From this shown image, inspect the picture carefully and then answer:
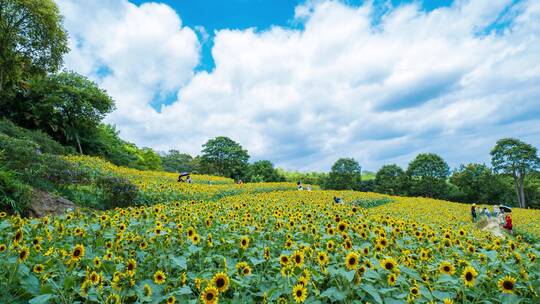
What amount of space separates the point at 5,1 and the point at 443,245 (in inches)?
1176

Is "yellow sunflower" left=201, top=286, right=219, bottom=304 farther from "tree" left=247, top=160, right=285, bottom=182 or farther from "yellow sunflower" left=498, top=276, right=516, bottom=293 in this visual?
"tree" left=247, top=160, right=285, bottom=182

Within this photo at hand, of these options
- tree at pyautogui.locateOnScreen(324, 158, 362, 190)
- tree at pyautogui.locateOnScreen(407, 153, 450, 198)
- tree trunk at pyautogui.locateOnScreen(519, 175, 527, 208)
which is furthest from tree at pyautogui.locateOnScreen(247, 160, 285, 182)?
tree trunk at pyautogui.locateOnScreen(519, 175, 527, 208)

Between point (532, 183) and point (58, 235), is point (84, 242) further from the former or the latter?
point (532, 183)

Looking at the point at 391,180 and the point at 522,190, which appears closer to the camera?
the point at 522,190

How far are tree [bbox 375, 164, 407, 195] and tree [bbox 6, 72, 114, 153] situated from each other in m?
39.2

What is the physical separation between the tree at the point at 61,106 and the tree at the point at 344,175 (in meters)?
32.0

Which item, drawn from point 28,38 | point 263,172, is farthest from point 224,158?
point 28,38

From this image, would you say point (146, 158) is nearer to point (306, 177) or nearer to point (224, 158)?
point (224, 158)

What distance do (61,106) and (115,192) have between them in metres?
18.7

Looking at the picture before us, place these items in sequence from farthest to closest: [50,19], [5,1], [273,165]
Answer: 1. [273,165]
2. [50,19]
3. [5,1]

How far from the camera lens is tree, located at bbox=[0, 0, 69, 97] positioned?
22312 millimetres

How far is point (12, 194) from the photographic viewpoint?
804 cm

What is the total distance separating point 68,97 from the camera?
1015 inches

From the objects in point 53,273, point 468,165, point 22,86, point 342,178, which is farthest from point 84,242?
point 468,165
